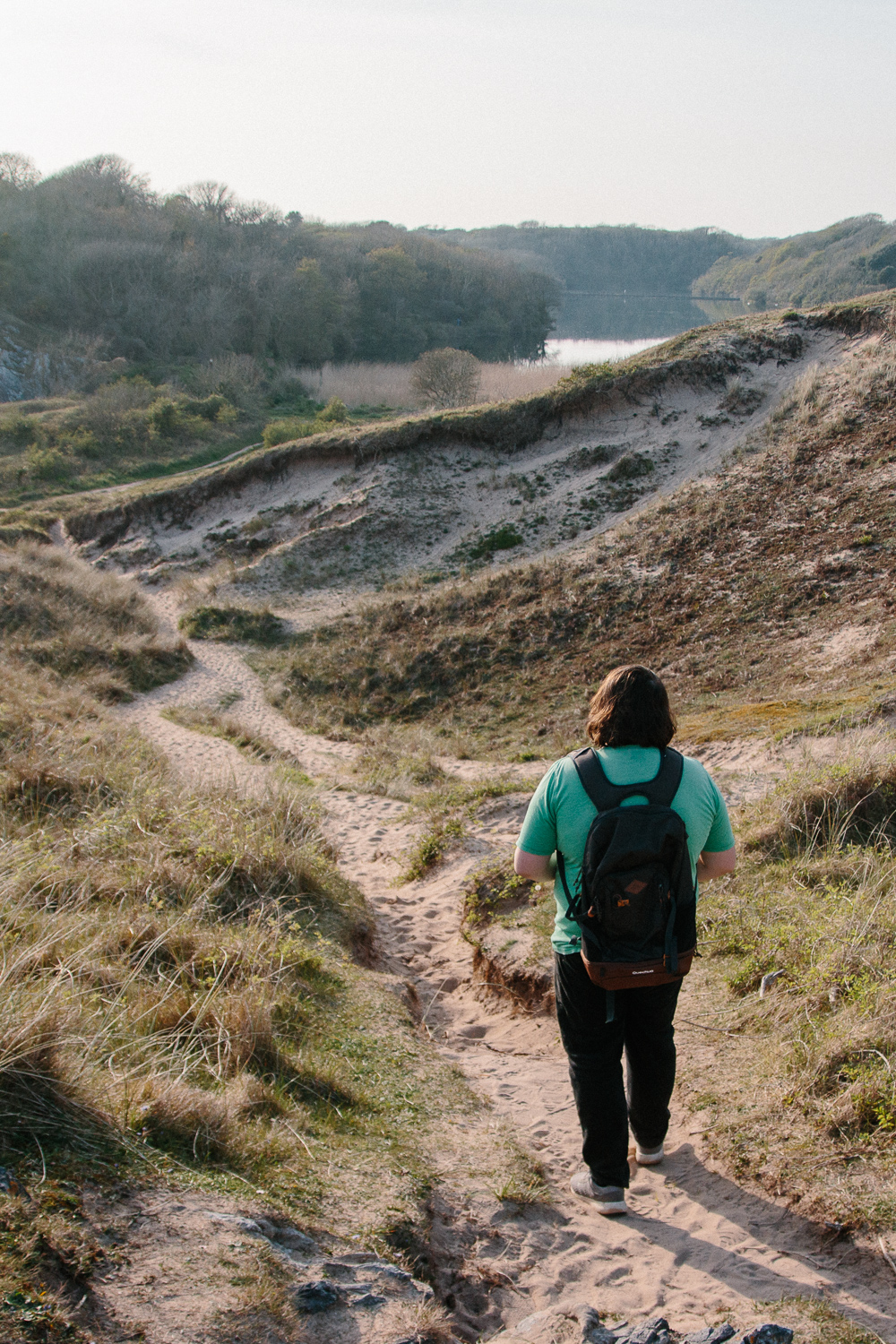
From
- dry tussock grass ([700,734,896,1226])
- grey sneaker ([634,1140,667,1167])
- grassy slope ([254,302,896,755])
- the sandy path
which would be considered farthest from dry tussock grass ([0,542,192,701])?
grey sneaker ([634,1140,667,1167])

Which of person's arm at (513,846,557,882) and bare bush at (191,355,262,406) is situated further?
bare bush at (191,355,262,406)

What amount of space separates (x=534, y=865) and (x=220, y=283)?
56.4 meters

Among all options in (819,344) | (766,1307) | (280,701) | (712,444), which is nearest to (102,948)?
(766,1307)

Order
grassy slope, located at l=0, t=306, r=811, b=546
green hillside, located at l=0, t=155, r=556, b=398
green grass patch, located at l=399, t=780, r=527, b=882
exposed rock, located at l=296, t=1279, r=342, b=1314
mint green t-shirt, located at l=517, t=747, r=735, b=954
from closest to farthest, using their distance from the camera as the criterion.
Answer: exposed rock, located at l=296, t=1279, r=342, b=1314 → mint green t-shirt, located at l=517, t=747, r=735, b=954 → green grass patch, located at l=399, t=780, r=527, b=882 → grassy slope, located at l=0, t=306, r=811, b=546 → green hillside, located at l=0, t=155, r=556, b=398

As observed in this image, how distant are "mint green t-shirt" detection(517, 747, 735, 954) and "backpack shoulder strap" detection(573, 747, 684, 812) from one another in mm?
15

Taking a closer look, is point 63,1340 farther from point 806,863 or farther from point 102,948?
point 806,863

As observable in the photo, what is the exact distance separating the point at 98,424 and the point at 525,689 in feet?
86.0

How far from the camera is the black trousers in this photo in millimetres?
2611

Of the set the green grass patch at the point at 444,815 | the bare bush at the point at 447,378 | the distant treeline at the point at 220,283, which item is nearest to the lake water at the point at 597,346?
the distant treeline at the point at 220,283

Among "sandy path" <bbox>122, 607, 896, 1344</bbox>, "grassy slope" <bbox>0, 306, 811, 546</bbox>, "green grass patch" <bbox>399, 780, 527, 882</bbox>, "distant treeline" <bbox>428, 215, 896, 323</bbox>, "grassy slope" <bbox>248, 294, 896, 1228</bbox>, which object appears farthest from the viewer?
"distant treeline" <bbox>428, 215, 896, 323</bbox>

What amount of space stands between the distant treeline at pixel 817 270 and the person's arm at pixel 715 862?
4007cm

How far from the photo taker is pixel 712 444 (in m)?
18.1

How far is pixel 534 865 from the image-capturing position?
2.59 m

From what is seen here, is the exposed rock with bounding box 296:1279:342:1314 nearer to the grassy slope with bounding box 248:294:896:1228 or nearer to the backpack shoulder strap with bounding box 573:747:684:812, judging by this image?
the backpack shoulder strap with bounding box 573:747:684:812
